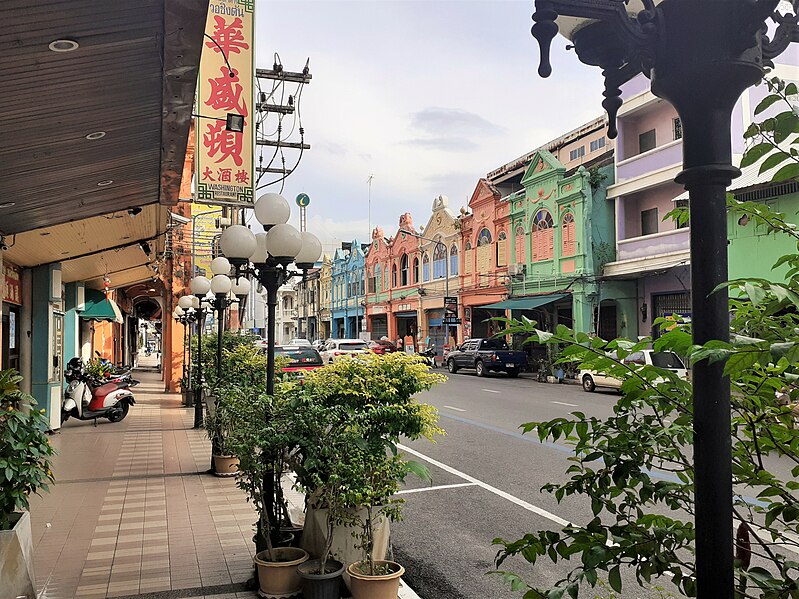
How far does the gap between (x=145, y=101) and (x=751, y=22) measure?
452cm

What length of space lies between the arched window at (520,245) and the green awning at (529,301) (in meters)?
1.89

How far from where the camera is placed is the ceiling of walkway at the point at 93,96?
3.62 meters

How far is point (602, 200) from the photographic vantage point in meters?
26.6

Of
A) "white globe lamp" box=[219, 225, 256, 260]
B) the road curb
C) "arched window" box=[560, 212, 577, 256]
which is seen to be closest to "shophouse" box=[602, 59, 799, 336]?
"arched window" box=[560, 212, 577, 256]

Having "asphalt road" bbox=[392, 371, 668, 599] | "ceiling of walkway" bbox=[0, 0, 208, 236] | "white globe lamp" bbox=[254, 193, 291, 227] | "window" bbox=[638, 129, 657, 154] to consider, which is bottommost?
"asphalt road" bbox=[392, 371, 668, 599]

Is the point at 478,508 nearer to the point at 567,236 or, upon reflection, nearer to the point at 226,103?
the point at 226,103

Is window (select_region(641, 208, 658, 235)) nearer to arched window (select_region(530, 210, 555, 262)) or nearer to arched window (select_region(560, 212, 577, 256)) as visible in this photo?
arched window (select_region(560, 212, 577, 256))

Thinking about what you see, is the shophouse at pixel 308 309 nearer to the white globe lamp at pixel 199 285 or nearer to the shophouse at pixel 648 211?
the shophouse at pixel 648 211

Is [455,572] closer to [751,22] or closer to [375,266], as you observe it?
[751,22]

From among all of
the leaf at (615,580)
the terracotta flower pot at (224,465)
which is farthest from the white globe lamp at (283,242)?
the leaf at (615,580)

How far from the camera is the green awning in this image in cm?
2778

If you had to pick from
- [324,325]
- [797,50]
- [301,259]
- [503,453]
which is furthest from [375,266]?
[301,259]

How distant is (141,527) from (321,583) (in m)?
3.20

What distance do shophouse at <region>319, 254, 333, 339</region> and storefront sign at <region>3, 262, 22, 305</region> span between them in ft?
167
